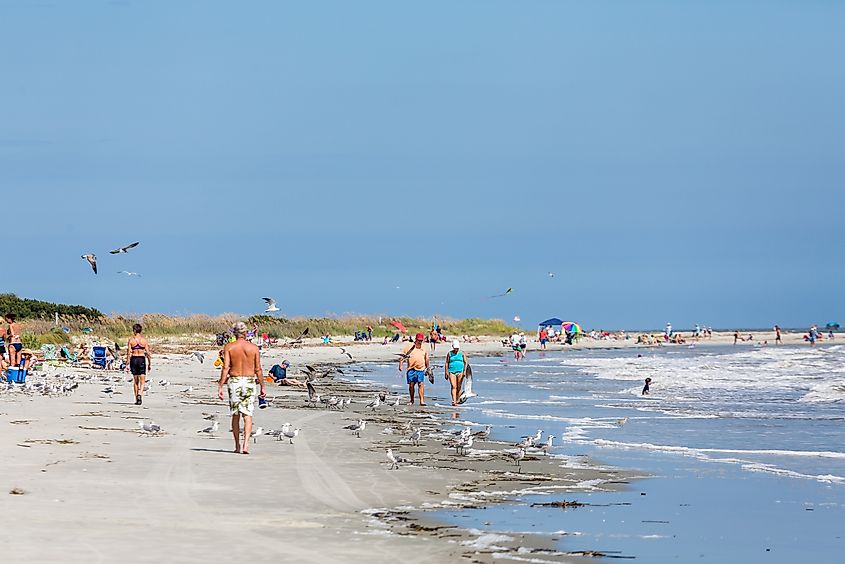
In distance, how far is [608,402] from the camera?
27.4 metres

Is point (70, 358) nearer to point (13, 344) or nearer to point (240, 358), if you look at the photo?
point (13, 344)

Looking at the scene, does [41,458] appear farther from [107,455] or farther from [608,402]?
[608,402]

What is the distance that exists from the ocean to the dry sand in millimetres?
767

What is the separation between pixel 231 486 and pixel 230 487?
70 millimetres

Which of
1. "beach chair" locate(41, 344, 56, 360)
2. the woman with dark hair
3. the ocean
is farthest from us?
"beach chair" locate(41, 344, 56, 360)

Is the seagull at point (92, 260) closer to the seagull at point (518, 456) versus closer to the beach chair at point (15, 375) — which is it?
the beach chair at point (15, 375)

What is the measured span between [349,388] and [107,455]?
1881 centimetres

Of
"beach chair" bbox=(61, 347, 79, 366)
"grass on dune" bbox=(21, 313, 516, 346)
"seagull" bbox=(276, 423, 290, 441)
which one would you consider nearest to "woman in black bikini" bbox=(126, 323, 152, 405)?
"seagull" bbox=(276, 423, 290, 441)

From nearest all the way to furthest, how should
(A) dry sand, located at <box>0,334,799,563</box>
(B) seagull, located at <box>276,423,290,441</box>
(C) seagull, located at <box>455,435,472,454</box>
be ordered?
(A) dry sand, located at <box>0,334,799,563</box>
(C) seagull, located at <box>455,435,472,454</box>
(B) seagull, located at <box>276,423,290,441</box>

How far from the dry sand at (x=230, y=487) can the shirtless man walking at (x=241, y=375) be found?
19.4 inches

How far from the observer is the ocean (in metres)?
9.98

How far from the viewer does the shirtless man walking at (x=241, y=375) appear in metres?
15.2

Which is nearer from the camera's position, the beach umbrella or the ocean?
the ocean

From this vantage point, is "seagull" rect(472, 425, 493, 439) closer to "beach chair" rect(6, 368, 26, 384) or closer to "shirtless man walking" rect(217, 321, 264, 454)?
"shirtless man walking" rect(217, 321, 264, 454)
